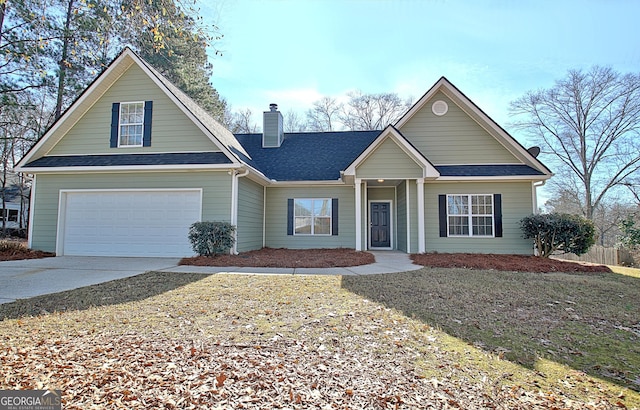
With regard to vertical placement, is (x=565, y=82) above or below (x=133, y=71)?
above

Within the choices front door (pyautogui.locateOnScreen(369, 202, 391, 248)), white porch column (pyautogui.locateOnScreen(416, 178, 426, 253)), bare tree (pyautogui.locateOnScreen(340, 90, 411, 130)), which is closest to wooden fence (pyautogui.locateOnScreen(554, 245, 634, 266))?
white porch column (pyautogui.locateOnScreen(416, 178, 426, 253))

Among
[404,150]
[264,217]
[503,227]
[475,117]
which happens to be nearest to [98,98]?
[264,217]

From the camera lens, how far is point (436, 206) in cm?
1163

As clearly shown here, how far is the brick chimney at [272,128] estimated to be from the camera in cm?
1477

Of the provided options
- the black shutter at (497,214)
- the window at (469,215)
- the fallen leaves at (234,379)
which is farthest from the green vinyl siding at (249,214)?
the black shutter at (497,214)

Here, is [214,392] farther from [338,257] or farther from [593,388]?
[338,257]

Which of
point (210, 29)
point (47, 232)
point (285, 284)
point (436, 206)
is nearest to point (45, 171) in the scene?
point (47, 232)

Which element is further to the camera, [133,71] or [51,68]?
[51,68]

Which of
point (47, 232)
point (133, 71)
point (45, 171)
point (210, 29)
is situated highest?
point (133, 71)

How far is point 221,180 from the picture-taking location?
1005 centimetres

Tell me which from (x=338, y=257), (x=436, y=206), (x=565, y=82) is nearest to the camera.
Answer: (x=338, y=257)

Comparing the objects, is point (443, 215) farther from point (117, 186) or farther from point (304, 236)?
point (117, 186)

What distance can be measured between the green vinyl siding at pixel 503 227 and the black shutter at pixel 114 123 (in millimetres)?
11123

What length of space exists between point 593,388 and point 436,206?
941cm
